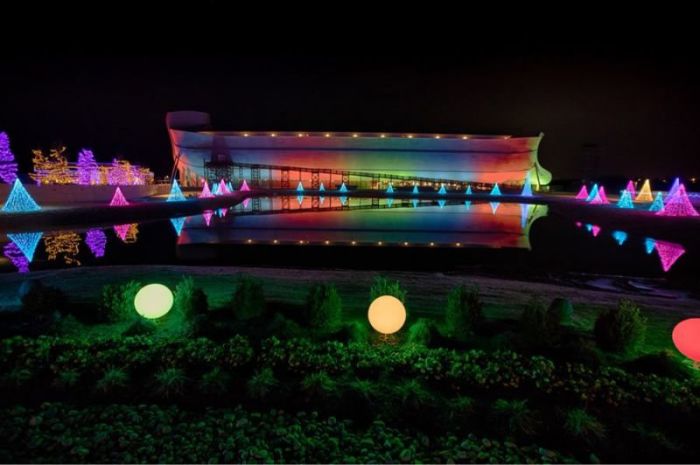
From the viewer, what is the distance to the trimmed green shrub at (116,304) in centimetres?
493

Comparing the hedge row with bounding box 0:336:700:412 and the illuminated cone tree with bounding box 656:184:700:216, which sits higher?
the illuminated cone tree with bounding box 656:184:700:216

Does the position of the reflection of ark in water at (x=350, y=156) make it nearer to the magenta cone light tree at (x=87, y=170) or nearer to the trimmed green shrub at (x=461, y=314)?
the magenta cone light tree at (x=87, y=170)

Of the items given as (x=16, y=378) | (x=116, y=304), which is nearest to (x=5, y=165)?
(x=116, y=304)

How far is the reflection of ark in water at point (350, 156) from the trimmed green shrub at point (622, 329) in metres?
49.0

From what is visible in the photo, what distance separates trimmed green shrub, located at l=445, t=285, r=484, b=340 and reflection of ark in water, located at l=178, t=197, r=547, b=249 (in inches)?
283

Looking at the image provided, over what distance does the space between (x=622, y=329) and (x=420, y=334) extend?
203cm

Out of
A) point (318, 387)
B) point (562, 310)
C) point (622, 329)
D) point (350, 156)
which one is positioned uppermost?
point (350, 156)

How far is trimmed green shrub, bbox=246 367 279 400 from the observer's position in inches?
139

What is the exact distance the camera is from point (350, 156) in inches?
2109

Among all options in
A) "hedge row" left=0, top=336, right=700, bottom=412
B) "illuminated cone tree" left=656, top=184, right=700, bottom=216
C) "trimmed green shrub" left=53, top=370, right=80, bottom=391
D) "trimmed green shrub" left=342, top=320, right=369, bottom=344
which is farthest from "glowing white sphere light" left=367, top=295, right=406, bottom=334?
"illuminated cone tree" left=656, top=184, right=700, bottom=216

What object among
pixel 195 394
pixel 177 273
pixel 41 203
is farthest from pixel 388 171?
pixel 195 394

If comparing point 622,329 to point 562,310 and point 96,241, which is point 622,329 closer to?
point 562,310

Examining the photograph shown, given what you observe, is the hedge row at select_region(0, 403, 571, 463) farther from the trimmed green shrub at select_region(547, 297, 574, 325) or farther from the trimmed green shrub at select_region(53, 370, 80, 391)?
the trimmed green shrub at select_region(547, 297, 574, 325)

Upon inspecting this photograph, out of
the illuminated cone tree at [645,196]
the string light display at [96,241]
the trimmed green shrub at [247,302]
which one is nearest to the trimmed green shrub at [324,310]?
the trimmed green shrub at [247,302]
